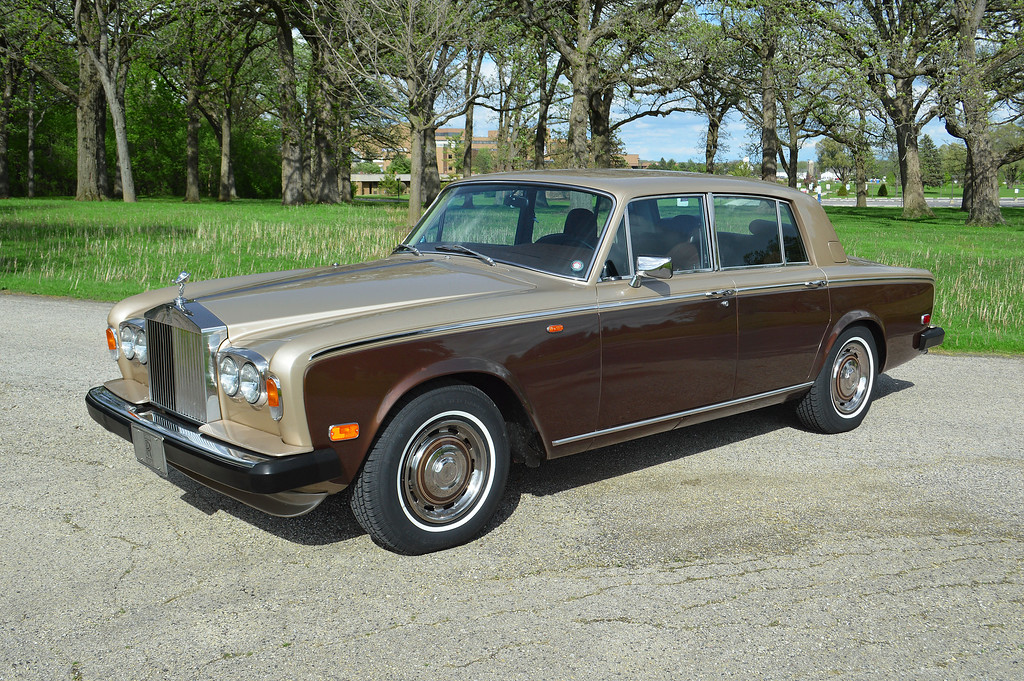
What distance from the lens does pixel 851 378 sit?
6.09 metres

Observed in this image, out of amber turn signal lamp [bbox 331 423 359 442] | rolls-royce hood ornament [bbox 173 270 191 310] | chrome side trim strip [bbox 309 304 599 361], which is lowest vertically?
amber turn signal lamp [bbox 331 423 359 442]

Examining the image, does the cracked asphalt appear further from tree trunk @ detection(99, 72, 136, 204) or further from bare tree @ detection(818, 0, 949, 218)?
tree trunk @ detection(99, 72, 136, 204)

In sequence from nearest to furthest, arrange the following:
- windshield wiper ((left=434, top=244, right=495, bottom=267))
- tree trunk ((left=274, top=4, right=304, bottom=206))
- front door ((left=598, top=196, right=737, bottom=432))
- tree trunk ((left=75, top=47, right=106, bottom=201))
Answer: front door ((left=598, top=196, right=737, bottom=432))
windshield wiper ((left=434, top=244, right=495, bottom=267))
tree trunk ((left=75, top=47, right=106, bottom=201))
tree trunk ((left=274, top=4, right=304, bottom=206))

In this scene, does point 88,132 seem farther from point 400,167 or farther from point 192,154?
point 400,167

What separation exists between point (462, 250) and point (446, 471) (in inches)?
61.6

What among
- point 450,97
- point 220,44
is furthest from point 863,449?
point 220,44

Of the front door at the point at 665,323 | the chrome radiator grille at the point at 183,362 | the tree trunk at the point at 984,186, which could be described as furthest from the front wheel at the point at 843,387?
the tree trunk at the point at 984,186

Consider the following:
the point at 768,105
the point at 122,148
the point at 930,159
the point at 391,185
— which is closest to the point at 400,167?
the point at 391,185

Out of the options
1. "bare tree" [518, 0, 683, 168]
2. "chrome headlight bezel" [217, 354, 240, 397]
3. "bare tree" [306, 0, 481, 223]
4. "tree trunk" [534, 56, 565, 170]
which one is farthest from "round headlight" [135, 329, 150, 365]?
"tree trunk" [534, 56, 565, 170]

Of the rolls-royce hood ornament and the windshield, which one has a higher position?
the windshield

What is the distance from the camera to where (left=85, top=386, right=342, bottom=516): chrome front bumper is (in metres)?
3.49

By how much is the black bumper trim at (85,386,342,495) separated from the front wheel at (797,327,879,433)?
11.6ft

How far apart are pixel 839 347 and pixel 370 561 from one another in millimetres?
3580

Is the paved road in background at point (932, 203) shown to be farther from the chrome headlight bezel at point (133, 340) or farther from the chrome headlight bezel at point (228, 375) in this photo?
the chrome headlight bezel at point (228, 375)
